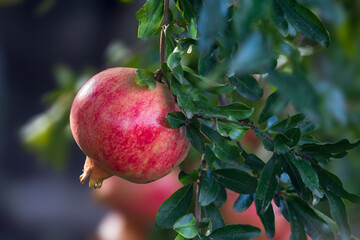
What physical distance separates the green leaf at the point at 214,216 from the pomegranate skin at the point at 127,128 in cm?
7

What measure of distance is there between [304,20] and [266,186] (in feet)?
0.60

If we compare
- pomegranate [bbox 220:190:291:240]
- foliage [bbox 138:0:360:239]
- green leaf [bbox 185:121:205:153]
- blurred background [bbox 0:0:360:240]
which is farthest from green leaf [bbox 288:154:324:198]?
blurred background [bbox 0:0:360:240]

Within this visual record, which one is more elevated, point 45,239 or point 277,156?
point 277,156

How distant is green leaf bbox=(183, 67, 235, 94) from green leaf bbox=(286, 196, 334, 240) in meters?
0.18

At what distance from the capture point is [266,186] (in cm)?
53

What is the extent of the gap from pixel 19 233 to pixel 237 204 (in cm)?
214

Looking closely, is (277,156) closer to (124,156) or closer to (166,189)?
(124,156)

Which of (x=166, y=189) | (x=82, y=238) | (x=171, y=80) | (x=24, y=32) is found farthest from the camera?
(x=82, y=238)

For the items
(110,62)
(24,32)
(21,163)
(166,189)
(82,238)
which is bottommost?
(82,238)

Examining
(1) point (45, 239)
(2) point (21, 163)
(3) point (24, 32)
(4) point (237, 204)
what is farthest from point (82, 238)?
(4) point (237, 204)

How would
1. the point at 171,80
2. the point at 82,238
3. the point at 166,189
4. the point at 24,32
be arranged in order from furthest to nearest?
the point at 82,238, the point at 24,32, the point at 166,189, the point at 171,80

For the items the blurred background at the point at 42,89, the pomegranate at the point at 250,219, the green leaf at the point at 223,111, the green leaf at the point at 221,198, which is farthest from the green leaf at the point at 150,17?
the blurred background at the point at 42,89

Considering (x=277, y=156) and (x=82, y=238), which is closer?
(x=277, y=156)

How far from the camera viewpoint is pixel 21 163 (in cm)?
250
